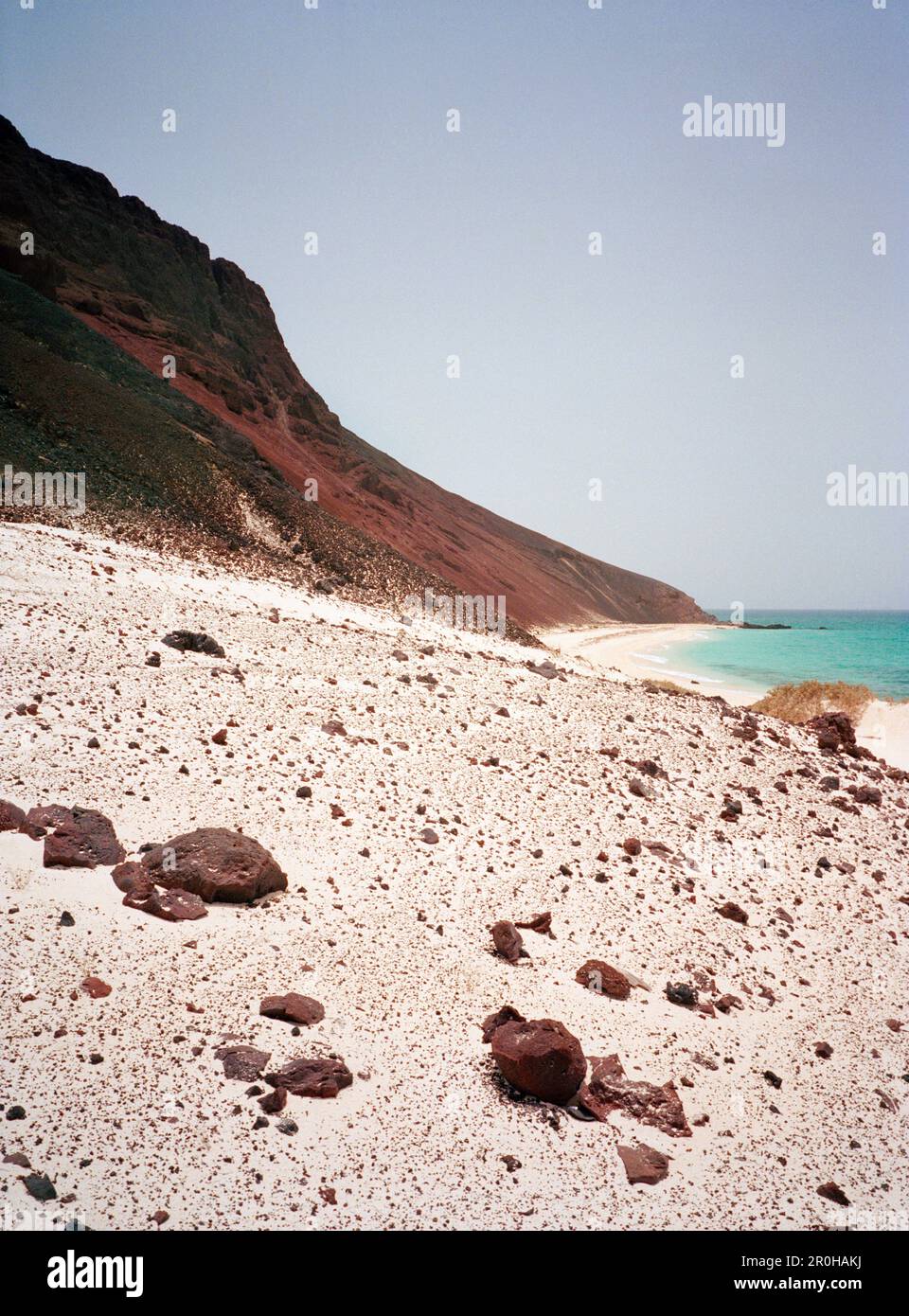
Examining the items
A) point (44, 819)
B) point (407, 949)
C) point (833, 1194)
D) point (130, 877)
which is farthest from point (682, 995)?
point (44, 819)

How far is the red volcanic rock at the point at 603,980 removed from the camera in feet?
17.0

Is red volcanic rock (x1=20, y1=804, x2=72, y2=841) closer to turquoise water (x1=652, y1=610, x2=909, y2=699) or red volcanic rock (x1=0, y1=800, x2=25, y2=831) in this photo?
red volcanic rock (x1=0, y1=800, x2=25, y2=831)

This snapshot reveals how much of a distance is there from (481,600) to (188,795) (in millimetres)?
33426

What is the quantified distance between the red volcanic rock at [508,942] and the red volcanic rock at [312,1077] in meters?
1.78

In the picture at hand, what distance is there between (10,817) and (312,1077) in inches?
123

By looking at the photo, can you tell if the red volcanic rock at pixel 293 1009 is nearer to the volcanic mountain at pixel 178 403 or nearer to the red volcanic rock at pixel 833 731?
the red volcanic rock at pixel 833 731

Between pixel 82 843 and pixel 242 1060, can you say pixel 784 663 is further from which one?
pixel 242 1060

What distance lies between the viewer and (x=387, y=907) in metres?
5.47

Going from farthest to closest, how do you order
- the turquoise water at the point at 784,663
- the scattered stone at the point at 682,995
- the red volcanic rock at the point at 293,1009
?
the turquoise water at the point at 784,663, the scattered stone at the point at 682,995, the red volcanic rock at the point at 293,1009

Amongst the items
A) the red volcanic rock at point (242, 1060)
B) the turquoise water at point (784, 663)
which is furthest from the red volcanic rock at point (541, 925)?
the turquoise water at point (784, 663)

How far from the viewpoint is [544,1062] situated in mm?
3973
